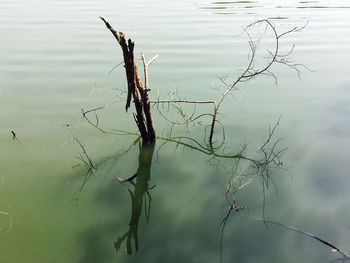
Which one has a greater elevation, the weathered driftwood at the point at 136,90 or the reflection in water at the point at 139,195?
the weathered driftwood at the point at 136,90

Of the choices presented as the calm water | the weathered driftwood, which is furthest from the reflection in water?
the weathered driftwood

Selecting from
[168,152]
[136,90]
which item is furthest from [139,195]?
[136,90]

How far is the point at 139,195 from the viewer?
3.83m

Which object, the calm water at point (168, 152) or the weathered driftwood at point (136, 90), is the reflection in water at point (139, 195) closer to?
the calm water at point (168, 152)

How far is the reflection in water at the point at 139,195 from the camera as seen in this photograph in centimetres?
328

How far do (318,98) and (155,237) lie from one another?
10.6ft

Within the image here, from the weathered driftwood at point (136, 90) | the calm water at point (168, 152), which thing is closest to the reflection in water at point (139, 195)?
the calm water at point (168, 152)

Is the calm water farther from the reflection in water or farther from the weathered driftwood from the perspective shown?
the weathered driftwood

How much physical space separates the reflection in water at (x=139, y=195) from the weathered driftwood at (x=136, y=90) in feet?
0.53

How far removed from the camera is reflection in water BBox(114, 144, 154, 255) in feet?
10.8

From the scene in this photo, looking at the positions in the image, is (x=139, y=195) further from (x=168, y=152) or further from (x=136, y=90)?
(x=136, y=90)

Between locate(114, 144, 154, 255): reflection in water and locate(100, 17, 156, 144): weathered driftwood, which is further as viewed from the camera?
locate(100, 17, 156, 144): weathered driftwood

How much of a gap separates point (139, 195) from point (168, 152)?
2.33 feet

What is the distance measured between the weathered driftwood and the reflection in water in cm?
16
